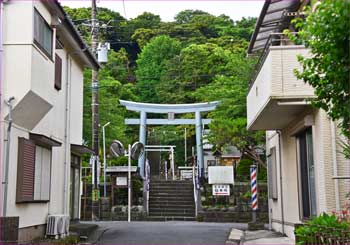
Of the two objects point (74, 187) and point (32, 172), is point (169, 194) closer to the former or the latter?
point (74, 187)

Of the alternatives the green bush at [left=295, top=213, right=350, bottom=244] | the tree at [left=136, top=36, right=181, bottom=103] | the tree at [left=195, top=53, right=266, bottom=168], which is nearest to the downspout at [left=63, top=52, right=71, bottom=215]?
the green bush at [left=295, top=213, right=350, bottom=244]

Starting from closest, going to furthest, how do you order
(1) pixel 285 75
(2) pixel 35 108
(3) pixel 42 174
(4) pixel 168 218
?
(1) pixel 285 75 < (2) pixel 35 108 < (3) pixel 42 174 < (4) pixel 168 218

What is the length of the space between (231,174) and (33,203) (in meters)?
13.8

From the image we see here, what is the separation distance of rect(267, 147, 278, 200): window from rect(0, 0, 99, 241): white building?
7270mm

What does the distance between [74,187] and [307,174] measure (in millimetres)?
9271

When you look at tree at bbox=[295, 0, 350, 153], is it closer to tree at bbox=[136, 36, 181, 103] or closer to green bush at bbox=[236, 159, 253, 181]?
green bush at bbox=[236, 159, 253, 181]

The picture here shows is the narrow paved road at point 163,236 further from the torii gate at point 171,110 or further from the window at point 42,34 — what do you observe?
the torii gate at point 171,110

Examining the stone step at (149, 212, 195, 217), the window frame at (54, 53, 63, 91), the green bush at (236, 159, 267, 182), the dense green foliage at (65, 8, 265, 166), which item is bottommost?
the stone step at (149, 212, 195, 217)

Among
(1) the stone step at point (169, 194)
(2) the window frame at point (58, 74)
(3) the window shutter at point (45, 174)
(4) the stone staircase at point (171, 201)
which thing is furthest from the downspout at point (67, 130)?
(1) the stone step at point (169, 194)

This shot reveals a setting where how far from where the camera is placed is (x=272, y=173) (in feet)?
58.3

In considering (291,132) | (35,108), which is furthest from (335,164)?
(35,108)

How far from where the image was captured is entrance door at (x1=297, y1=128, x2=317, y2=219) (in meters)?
12.3

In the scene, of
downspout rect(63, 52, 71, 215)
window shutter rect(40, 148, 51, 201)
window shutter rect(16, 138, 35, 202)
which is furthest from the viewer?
downspout rect(63, 52, 71, 215)

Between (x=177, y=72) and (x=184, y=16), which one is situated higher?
(x=184, y=16)
